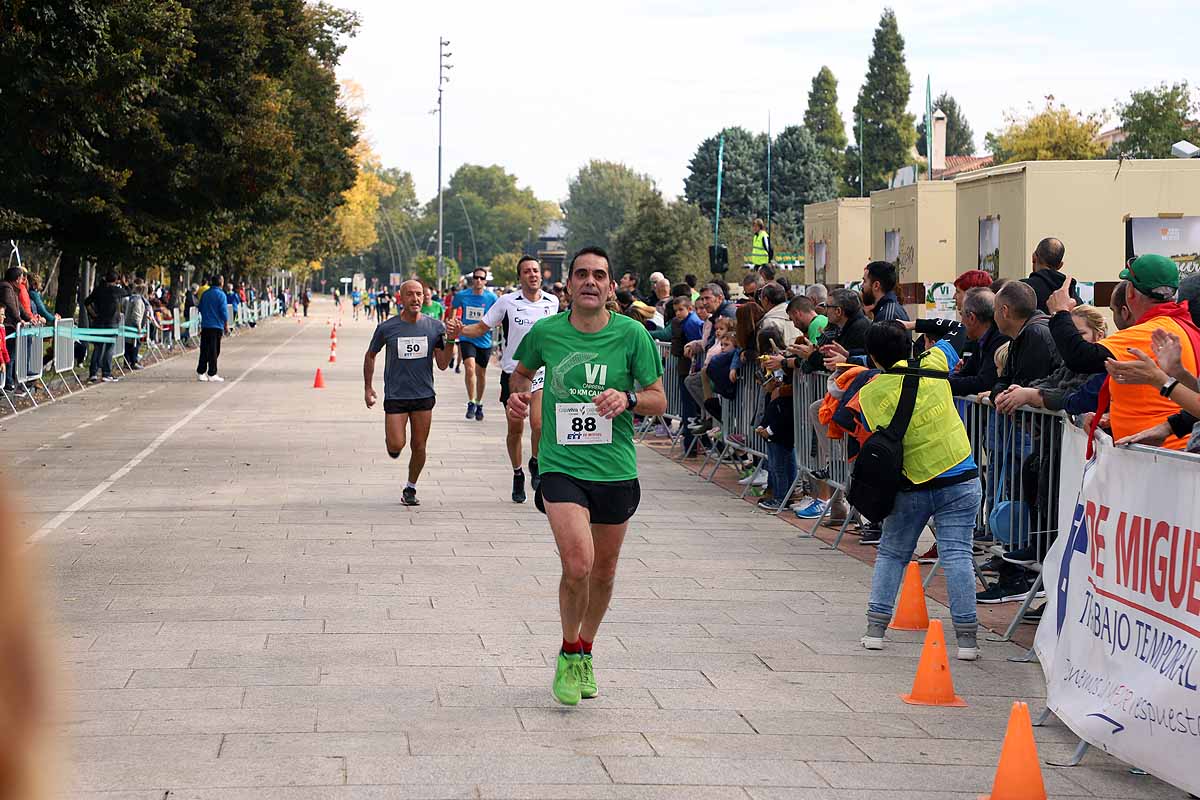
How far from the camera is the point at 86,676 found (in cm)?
701

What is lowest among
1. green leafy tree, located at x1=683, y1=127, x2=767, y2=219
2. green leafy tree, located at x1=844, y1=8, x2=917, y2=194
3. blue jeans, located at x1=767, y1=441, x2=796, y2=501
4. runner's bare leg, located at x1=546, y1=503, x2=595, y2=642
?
blue jeans, located at x1=767, y1=441, x2=796, y2=501

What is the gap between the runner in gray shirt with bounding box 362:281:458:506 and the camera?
43.6ft

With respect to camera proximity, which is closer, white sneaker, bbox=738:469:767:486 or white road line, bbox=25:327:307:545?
white road line, bbox=25:327:307:545

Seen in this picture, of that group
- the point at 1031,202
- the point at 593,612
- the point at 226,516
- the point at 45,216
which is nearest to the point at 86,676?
the point at 593,612

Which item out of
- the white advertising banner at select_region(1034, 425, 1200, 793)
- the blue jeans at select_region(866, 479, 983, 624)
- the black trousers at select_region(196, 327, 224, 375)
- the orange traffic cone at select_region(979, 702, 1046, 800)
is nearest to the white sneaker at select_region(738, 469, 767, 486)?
the blue jeans at select_region(866, 479, 983, 624)

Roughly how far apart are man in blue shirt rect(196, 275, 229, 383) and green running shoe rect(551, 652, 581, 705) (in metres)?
24.2

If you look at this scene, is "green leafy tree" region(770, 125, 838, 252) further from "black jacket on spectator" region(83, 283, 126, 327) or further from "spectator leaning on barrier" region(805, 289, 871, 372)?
"spectator leaning on barrier" region(805, 289, 871, 372)

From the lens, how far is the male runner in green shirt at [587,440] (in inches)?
259

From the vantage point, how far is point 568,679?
21.7 ft

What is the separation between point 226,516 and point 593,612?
259 inches

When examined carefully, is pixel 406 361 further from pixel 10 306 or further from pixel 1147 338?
pixel 10 306

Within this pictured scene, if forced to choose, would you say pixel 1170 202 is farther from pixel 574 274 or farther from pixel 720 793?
pixel 720 793

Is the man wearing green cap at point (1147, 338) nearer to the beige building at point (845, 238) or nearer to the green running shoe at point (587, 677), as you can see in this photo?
the green running shoe at point (587, 677)

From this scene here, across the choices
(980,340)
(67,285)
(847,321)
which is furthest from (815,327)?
(67,285)
